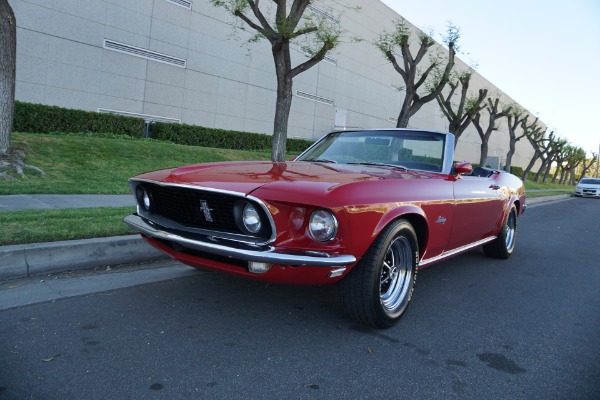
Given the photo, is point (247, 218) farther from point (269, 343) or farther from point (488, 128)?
point (488, 128)

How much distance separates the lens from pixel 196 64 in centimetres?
→ 1883

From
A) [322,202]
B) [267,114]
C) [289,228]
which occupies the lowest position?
[289,228]

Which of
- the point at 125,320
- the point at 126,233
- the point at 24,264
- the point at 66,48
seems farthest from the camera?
the point at 66,48

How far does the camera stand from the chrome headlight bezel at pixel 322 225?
2602 mm

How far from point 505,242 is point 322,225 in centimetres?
A: 402

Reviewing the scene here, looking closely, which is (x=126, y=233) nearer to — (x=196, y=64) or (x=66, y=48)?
(x=66, y=48)

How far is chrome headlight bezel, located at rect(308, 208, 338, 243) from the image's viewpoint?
102 inches

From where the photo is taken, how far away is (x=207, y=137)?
17.1 m

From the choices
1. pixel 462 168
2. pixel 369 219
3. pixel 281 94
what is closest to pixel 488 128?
pixel 281 94

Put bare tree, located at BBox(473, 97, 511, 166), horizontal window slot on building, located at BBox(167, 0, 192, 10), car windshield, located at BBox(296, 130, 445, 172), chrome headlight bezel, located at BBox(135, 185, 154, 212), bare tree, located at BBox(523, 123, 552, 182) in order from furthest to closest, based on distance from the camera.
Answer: bare tree, located at BBox(523, 123, 552, 182)
bare tree, located at BBox(473, 97, 511, 166)
horizontal window slot on building, located at BBox(167, 0, 192, 10)
car windshield, located at BBox(296, 130, 445, 172)
chrome headlight bezel, located at BBox(135, 185, 154, 212)

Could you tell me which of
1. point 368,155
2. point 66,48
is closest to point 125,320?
point 368,155

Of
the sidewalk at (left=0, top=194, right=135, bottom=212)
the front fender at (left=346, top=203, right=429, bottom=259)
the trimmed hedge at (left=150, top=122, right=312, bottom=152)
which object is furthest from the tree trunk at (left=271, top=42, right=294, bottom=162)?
the front fender at (left=346, top=203, right=429, bottom=259)

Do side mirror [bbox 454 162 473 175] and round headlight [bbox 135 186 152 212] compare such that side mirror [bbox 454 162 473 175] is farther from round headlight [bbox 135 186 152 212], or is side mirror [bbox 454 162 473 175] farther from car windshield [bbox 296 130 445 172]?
round headlight [bbox 135 186 152 212]

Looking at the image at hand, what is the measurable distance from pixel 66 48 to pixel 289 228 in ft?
49.8
